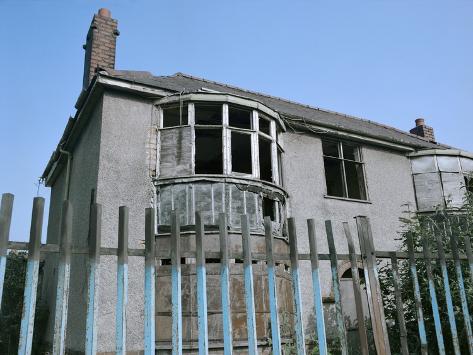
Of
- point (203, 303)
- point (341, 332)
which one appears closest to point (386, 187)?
point (341, 332)

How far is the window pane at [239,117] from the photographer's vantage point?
10111 millimetres

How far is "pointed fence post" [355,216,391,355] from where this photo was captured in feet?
13.9

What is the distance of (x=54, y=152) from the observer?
1291 cm

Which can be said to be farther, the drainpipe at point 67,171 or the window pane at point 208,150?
the drainpipe at point 67,171

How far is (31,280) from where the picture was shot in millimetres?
3182

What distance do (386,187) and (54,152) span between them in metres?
9.94

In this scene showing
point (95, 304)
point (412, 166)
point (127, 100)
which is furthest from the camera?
point (412, 166)

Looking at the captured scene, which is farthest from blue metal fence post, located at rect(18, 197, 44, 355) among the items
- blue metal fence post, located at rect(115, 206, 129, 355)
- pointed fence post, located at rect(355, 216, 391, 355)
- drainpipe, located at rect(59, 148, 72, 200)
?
drainpipe, located at rect(59, 148, 72, 200)

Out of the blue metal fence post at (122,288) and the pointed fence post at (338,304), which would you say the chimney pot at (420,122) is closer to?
the pointed fence post at (338,304)

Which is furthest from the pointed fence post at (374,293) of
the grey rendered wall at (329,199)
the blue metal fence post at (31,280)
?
the grey rendered wall at (329,199)

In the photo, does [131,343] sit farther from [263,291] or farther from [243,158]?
[243,158]

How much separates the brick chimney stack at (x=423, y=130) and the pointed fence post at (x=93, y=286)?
1765 cm

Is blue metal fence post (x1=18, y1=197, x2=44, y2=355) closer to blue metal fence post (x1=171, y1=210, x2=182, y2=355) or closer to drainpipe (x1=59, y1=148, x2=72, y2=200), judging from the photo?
blue metal fence post (x1=171, y1=210, x2=182, y2=355)

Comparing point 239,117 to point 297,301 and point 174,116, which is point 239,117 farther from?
point 297,301
